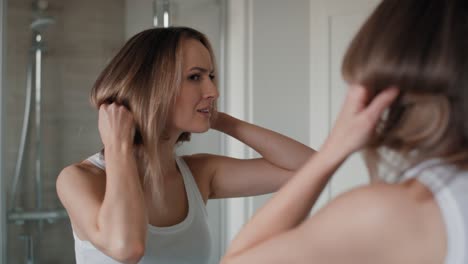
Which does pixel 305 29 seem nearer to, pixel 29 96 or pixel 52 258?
pixel 29 96

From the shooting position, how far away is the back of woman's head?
528 millimetres

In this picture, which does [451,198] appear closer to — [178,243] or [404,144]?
[404,144]

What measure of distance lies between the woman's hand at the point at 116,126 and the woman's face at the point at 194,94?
11 cm

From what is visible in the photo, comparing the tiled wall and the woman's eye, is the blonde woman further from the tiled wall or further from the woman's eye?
the tiled wall

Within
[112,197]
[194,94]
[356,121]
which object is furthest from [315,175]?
[194,94]

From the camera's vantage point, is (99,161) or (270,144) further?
(270,144)

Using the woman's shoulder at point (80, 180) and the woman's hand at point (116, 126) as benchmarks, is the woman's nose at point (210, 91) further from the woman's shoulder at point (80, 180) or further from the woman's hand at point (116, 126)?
the woman's shoulder at point (80, 180)

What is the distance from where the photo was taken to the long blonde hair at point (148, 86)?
119cm

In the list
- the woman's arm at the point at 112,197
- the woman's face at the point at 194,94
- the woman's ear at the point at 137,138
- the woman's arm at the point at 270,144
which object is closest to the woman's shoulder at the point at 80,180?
the woman's arm at the point at 112,197

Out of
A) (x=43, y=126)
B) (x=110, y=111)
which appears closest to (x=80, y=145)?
(x=43, y=126)

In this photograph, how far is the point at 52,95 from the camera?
73.5 inches

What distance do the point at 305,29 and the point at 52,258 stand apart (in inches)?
48.4

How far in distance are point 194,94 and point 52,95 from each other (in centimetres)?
82

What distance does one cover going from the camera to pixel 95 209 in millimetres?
1083
